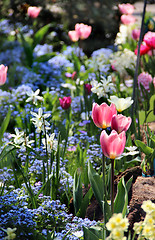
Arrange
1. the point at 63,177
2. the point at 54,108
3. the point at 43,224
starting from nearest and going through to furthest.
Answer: the point at 43,224 < the point at 63,177 < the point at 54,108

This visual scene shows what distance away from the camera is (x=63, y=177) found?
7.40ft

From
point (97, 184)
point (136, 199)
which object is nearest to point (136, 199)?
point (136, 199)

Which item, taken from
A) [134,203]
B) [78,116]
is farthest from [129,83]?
[134,203]

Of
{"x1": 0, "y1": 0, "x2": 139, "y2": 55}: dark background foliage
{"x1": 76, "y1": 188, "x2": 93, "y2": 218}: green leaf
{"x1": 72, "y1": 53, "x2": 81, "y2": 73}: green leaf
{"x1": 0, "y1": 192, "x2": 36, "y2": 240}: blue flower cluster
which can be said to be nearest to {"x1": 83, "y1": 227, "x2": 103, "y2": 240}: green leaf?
{"x1": 0, "y1": 192, "x2": 36, "y2": 240}: blue flower cluster

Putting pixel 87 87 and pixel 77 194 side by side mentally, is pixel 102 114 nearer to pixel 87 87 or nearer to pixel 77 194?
pixel 77 194

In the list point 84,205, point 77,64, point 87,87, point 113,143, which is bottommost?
point 84,205

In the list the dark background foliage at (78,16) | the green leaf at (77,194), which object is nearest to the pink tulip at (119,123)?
the green leaf at (77,194)

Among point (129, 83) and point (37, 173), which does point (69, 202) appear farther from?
point (129, 83)

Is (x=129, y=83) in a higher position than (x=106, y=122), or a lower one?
lower

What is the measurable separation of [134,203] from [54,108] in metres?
1.48

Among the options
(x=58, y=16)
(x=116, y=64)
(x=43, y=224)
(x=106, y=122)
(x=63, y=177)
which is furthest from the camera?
(x=58, y=16)

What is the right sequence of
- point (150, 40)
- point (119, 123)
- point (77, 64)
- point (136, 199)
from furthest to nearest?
point (77, 64)
point (150, 40)
point (136, 199)
point (119, 123)

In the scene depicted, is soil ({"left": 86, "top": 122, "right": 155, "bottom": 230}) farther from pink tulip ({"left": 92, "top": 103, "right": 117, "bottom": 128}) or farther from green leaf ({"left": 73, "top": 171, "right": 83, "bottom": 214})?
pink tulip ({"left": 92, "top": 103, "right": 117, "bottom": 128})

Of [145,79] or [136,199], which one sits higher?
[145,79]
